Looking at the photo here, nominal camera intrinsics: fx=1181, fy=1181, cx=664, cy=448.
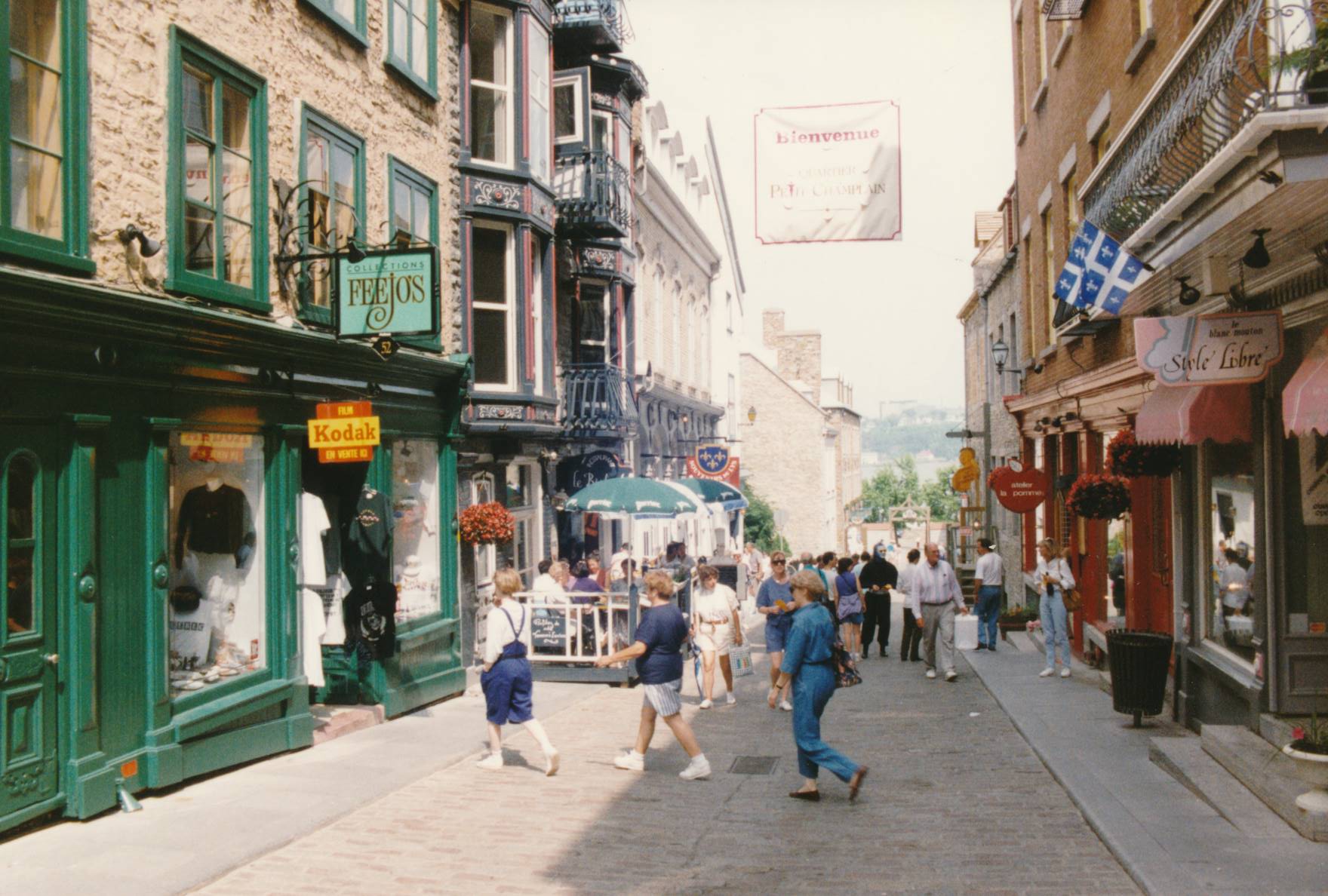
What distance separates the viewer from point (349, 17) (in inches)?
487

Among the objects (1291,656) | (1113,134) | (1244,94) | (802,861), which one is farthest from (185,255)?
(1113,134)

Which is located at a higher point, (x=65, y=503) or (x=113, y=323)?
(x=113, y=323)

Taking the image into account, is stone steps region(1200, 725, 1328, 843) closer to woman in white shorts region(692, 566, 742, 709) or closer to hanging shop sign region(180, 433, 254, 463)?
woman in white shorts region(692, 566, 742, 709)

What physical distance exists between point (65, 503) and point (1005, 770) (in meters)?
7.63

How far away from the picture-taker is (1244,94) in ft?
21.9

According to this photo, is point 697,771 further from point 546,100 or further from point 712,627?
point 546,100

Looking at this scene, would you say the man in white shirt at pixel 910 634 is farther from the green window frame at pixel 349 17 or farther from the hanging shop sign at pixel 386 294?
the green window frame at pixel 349 17

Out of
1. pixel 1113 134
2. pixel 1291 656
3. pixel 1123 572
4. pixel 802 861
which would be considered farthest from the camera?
pixel 1123 572

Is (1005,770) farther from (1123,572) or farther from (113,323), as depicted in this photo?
(113,323)

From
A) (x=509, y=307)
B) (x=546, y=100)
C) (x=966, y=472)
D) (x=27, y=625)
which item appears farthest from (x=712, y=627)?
(x=966, y=472)

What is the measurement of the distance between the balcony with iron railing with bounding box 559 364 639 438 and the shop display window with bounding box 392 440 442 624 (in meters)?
5.54

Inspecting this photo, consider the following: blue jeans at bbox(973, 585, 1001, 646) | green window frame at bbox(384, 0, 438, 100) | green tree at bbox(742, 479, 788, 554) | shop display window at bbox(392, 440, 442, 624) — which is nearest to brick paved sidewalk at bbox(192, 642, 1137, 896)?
shop display window at bbox(392, 440, 442, 624)

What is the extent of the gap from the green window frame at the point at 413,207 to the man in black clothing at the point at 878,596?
8.04 metres

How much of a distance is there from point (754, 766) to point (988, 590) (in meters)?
9.32
